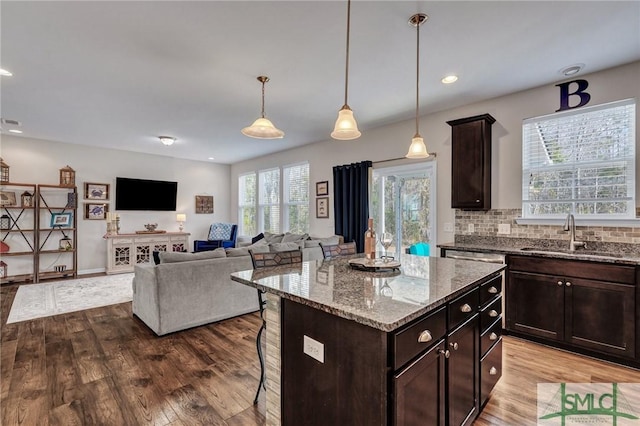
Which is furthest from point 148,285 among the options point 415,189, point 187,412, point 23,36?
point 415,189

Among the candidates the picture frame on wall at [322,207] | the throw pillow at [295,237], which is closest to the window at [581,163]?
the picture frame on wall at [322,207]

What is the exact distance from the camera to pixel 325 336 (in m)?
1.32

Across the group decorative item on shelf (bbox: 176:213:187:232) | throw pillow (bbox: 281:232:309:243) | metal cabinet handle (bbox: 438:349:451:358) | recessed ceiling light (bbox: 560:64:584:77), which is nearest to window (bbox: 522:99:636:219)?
recessed ceiling light (bbox: 560:64:584:77)

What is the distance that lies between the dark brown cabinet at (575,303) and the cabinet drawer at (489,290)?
120 centimetres

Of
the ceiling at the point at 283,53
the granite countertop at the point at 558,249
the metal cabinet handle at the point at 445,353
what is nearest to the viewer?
the metal cabinet handle at the point at 445,353

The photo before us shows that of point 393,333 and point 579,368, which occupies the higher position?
point 393,333

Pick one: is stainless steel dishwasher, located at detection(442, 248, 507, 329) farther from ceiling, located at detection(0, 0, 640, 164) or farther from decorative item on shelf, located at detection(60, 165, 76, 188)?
decorative item on shelf, located at detection(60, 165, 76, 188)

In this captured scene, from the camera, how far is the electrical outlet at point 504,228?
11.9 ft

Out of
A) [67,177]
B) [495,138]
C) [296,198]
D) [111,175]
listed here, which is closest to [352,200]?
[296,198]

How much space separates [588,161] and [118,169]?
8285 millimetres

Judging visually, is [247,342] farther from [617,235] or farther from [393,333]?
[617,235]

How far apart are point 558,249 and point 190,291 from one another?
404 centimetres

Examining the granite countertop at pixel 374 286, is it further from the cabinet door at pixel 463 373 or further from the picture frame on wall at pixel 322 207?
the picture frame on wall at pixel 322 207

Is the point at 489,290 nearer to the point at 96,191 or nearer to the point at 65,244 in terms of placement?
the point at 65,244
